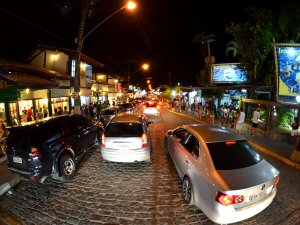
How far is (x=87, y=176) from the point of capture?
5.46 meters

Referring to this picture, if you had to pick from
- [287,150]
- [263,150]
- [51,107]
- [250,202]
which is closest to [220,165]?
[250,202]

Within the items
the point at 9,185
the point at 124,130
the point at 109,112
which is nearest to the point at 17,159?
the point at 9,185

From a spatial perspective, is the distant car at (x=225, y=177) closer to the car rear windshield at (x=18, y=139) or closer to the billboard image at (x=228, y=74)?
the car rear windshield at (x=18, y=139)

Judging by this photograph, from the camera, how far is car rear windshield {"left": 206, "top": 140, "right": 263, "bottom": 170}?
3.47 m

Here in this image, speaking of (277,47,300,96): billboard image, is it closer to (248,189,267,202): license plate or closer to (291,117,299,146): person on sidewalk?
(291,117,299,146): person on sidewalk

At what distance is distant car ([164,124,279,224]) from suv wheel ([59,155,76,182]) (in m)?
3.45

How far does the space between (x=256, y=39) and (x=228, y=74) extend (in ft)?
27.9

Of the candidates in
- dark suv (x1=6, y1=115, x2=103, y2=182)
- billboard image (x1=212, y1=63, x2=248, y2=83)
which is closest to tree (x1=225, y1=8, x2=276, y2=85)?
billboard image (x1=212, y1=63, x2=248, y2=83)

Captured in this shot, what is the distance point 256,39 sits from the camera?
11.4 m

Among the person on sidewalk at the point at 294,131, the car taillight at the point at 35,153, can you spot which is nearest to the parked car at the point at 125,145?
the car taillight at the point at 35,153

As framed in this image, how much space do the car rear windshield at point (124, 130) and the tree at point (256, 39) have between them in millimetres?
10596

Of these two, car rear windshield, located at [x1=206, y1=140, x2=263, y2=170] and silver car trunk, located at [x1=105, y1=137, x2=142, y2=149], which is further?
silver car trunk, located at [x1=105, y1=137, x2=142, y2=149]

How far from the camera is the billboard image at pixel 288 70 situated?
913cm

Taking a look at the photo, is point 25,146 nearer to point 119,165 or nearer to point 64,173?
point 64,173
